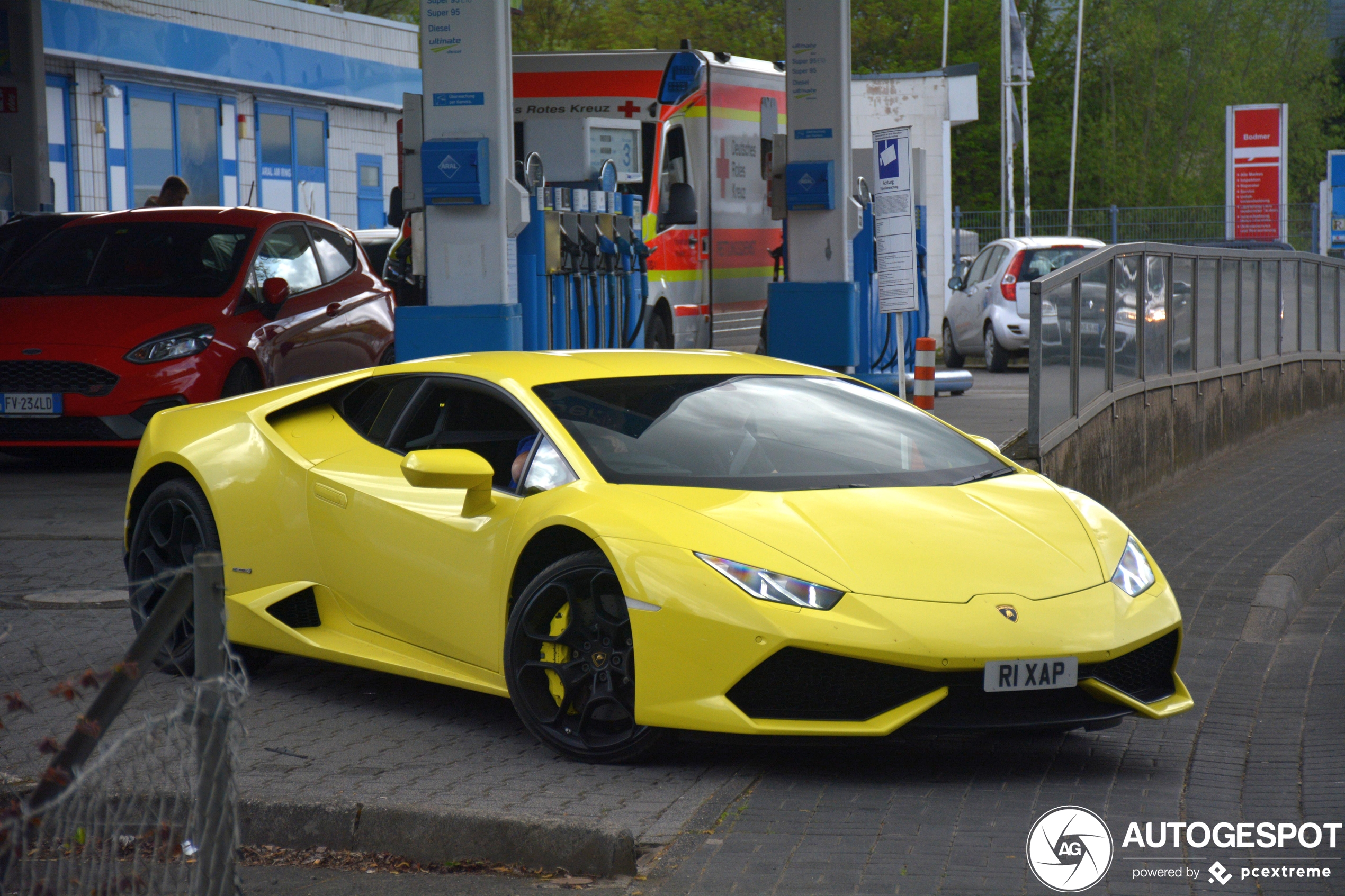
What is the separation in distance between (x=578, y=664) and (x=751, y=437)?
1023 millimetres

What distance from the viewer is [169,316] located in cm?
1213

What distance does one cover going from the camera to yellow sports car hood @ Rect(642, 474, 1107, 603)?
4.93 metres

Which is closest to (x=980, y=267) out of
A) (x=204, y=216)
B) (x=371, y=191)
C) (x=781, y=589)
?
(x=371, y=191)

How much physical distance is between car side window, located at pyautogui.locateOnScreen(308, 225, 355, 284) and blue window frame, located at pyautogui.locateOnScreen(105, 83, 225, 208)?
11873 millimetres

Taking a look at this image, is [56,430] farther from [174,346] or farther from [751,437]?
[751,437]

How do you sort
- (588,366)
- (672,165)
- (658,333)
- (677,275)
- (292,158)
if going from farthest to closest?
(292,158)
(672,165)
(677,275)
(658,333)
(588,366)

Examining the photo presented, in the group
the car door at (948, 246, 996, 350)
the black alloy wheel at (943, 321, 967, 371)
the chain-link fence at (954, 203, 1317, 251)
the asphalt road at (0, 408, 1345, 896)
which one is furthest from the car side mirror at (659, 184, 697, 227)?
the chain-link fence at (954, 203, 1317, 251)

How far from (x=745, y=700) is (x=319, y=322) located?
881cm

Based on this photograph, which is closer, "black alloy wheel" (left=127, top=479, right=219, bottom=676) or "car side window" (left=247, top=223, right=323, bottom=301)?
"black alloy wheel" (left=127, top=479, right=219, bottom=676)

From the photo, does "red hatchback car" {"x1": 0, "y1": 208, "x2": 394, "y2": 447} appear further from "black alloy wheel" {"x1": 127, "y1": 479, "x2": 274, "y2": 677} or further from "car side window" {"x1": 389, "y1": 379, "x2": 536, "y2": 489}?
"car side window" {"x1": 389, "y1": 379, "x2": 536, "y2": 489}

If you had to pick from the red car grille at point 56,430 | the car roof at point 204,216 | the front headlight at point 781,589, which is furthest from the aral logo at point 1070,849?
the car roof at point 204,216

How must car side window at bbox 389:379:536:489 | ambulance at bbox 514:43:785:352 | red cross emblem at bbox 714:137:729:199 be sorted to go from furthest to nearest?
1. red cross emblem at bbox 714:137:729:199
2. ambulance at bbox 514:43:785:352
3. car side window at bbox 389:379:536:489

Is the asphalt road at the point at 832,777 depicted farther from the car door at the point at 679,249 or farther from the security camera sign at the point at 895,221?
the car door at the point at 679,249

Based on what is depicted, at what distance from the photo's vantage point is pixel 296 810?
4.51 m
